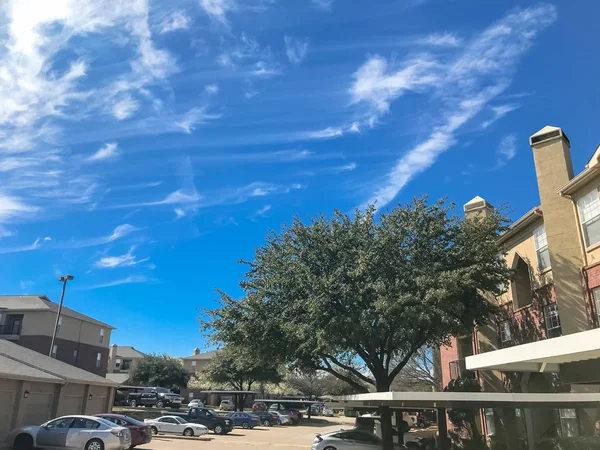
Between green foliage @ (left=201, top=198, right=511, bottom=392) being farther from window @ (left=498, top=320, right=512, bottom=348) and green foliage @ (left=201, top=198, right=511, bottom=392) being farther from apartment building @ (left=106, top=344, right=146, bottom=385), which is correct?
apartment building @ (left=106, top=344, right=146, bottom=385)

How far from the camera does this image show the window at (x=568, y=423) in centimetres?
1989

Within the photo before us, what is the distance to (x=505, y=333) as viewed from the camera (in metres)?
25.7

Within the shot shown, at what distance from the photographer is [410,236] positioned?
24.3 meters

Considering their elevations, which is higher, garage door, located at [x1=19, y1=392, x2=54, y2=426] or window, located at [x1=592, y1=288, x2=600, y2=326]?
window, located at [x1=592, y1=288, x2=600, y2=326]

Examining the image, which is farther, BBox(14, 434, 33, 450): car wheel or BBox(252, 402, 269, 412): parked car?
BBox(252, 402, 269, 412): parked car

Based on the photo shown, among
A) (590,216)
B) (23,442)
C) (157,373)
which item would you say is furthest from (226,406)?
(590,216)

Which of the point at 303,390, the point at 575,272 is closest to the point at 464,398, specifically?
the point at 575,272

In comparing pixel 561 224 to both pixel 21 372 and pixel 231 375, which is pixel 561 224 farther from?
pixel 231 375

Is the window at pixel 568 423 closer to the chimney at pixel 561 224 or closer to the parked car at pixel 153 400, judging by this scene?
the chimney at pixel 561 224

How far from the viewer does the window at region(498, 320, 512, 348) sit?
82.6ft

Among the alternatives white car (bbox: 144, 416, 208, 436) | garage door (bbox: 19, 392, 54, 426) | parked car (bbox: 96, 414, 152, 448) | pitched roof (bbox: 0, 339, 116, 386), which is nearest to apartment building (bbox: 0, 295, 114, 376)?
white car (bbox: 144, 416, 208, 436)

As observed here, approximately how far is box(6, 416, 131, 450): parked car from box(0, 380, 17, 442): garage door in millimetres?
1810

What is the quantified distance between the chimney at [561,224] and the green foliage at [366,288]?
143 inches

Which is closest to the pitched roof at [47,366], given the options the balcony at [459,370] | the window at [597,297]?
the balcony at [459,370]
